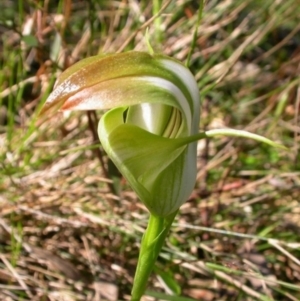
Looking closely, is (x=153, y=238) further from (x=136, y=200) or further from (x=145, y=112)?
(x=136, y=200)

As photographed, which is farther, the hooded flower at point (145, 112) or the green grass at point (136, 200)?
the green grass at point (136, 200)

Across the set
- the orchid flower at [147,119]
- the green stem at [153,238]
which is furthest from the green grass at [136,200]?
the orchid flower at [147,119]

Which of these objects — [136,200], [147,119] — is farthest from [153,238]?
[136,200]

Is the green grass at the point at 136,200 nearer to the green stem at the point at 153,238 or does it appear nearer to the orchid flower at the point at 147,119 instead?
the green stem at the point at 153,238

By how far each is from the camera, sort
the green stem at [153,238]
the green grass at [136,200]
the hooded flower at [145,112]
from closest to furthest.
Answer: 1. the hooded flower at [145,112]
2. the green stem at [153,238]
3. the green grass at [136,200]

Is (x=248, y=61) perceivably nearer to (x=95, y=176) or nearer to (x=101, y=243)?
(x=95, y=176)

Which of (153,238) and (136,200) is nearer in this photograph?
(153,238)

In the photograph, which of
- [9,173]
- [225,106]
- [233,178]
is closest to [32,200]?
[9,173]
